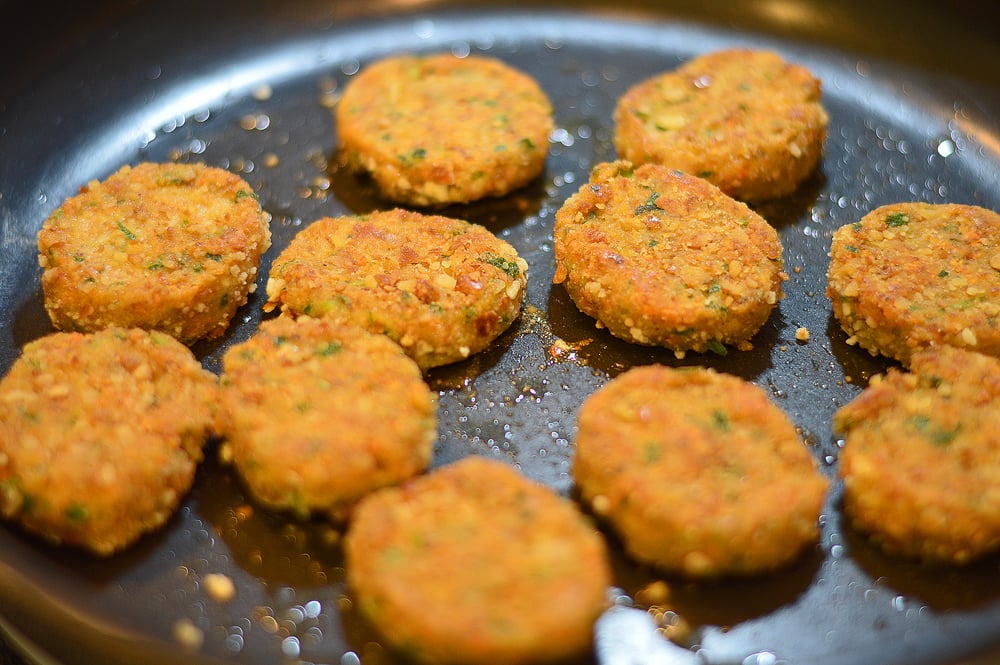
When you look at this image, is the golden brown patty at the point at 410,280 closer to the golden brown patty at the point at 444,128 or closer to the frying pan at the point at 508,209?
the frying pan at the point at 508,209

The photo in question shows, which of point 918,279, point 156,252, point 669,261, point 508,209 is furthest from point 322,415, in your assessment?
point 918,279

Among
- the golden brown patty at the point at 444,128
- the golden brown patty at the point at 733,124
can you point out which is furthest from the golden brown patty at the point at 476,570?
the golden brown patty at the point at 733,124

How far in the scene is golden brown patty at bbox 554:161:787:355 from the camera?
2.55 meters

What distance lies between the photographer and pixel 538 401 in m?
2.56

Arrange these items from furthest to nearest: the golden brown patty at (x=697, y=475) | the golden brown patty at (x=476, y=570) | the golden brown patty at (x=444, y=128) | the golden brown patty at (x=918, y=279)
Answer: the golden brown patty at (x=444, y=128) < the golden brown patty at (x=918, y=279) < the golden brown patty at (x=697, y=475) < the golden brown patty at (x=476, y=570)

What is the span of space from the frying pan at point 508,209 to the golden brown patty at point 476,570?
0.23 metres

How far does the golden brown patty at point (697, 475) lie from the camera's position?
2031mm

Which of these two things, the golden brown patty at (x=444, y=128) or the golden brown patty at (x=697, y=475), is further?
the golden brown patty at (x=444, y=128)

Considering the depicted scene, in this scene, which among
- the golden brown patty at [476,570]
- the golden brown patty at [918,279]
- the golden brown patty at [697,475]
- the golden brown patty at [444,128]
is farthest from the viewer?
the golden brown patty at [444,128]

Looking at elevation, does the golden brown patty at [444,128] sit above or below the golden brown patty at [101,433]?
above

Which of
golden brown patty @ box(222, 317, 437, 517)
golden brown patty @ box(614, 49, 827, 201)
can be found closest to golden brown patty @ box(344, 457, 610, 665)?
golden brown patty @ box(222, 317, 437, 517)

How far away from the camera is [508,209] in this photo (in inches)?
123

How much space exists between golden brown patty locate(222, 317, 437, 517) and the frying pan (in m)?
0.19

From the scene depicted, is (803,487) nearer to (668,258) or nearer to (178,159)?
(668,258)
